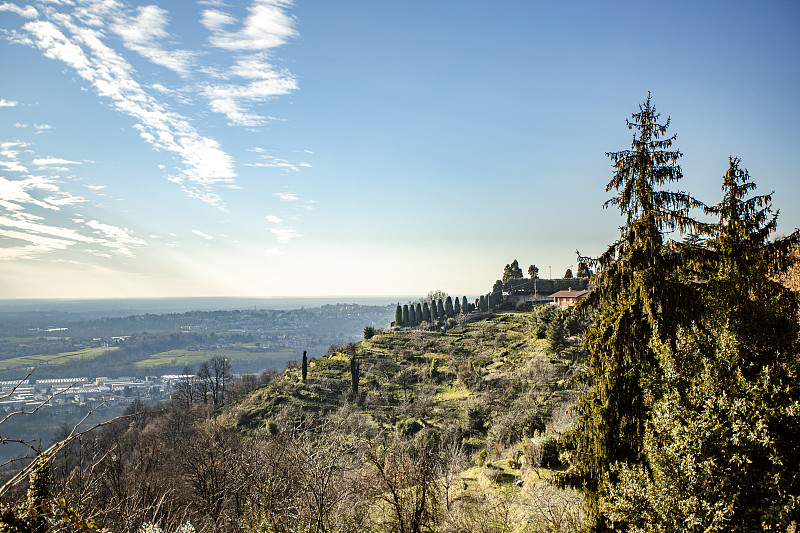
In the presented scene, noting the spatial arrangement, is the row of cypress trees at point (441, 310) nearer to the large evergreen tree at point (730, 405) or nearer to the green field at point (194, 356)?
the large evergreen tree at point (730, 405)

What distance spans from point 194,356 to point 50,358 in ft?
120

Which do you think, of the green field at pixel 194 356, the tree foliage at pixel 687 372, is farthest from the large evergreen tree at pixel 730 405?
the green field at pixel 194 356

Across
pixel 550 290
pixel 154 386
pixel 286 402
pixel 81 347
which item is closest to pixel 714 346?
pixel 286 402

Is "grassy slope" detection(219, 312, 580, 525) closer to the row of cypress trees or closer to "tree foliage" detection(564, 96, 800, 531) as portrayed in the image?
"tree foliage" detection(564, 96, 800, 531)

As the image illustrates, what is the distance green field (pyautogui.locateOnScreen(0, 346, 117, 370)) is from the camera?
96.0 m

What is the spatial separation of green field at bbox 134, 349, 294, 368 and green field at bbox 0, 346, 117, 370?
13574 millimetres

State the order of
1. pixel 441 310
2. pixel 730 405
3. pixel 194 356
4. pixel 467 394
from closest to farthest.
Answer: pixel 730 405 < pixel 467 394 < pixel 441 310 < pixel 194 356

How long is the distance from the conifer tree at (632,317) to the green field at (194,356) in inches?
4911

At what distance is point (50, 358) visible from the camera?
4417 inches

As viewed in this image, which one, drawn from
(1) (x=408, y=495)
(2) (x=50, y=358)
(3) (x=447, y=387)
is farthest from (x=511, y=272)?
(2) (x=50, y=358)

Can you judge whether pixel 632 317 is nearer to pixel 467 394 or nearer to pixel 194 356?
pixel 467 394

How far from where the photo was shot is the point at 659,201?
353 inches

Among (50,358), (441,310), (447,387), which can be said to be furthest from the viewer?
(50,358)

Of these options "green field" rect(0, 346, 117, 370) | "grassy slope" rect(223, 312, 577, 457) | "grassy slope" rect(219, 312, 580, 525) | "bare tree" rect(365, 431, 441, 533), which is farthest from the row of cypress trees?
"green field" rect(0, 346, 117, 370)
